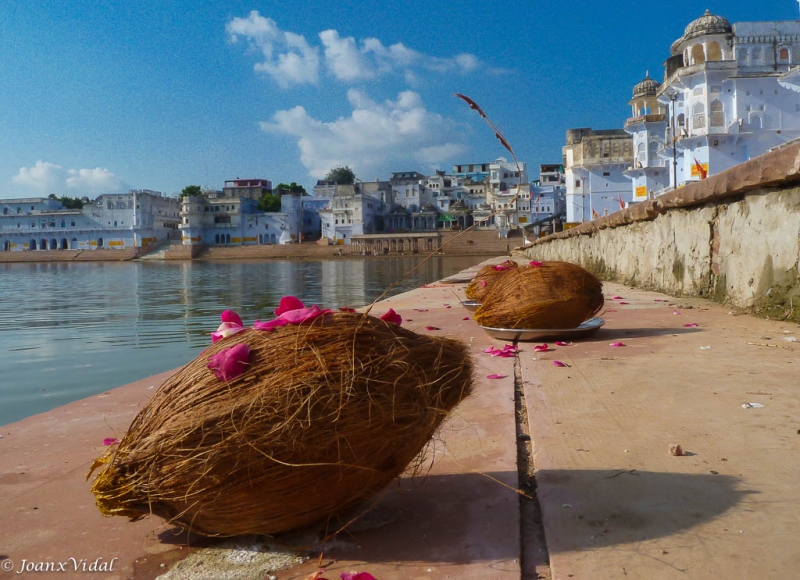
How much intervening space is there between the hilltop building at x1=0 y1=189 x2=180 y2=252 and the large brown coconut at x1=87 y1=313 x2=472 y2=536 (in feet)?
308

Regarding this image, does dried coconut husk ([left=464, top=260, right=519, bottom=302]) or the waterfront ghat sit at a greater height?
dried coconut husk ([left=464, top=260, right=519, bottom=302])

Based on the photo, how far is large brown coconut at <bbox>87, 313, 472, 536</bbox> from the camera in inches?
61.9

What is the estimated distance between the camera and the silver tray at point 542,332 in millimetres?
4746

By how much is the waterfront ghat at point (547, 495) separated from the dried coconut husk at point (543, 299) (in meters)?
1.33

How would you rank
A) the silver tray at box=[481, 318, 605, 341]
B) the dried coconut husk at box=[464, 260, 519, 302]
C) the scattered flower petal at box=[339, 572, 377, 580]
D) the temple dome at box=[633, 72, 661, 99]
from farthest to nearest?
the temple dome at box=[633, 72, 661, 99] → the dried coconut husk at box=[464, 260, 519, 302] → the silver tray at box=[481, 318, 605, 341] → the scattered flower petal at box=[339, 572, 377, 580]

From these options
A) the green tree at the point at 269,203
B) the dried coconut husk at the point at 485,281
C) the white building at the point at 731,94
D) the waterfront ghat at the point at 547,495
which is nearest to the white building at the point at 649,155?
the white building at the point at 731,94

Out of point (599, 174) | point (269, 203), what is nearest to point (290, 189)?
point (269, 203)

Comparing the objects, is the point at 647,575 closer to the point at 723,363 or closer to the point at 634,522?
the point at 634,522

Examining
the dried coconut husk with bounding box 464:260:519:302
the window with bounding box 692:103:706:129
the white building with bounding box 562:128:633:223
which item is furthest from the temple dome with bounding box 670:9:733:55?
the dried coconut husk with bounding box 464:260:519:302

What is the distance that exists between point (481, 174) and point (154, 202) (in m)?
53.7

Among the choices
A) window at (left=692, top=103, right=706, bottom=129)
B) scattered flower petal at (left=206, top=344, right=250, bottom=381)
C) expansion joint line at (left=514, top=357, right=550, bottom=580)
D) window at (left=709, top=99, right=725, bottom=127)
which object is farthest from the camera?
window at (left=692, top=103, right=706, bottom=129)

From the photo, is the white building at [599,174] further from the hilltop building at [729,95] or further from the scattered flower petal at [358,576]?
the scattered flower petal at [358,576]

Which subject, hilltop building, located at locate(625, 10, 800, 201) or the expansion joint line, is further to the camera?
hilltop building, located at locate(625, 10, 800, 201)

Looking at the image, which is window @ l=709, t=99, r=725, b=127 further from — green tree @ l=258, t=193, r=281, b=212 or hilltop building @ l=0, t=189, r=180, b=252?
hilltop building @ l=0, t=189, r=180, b=252
